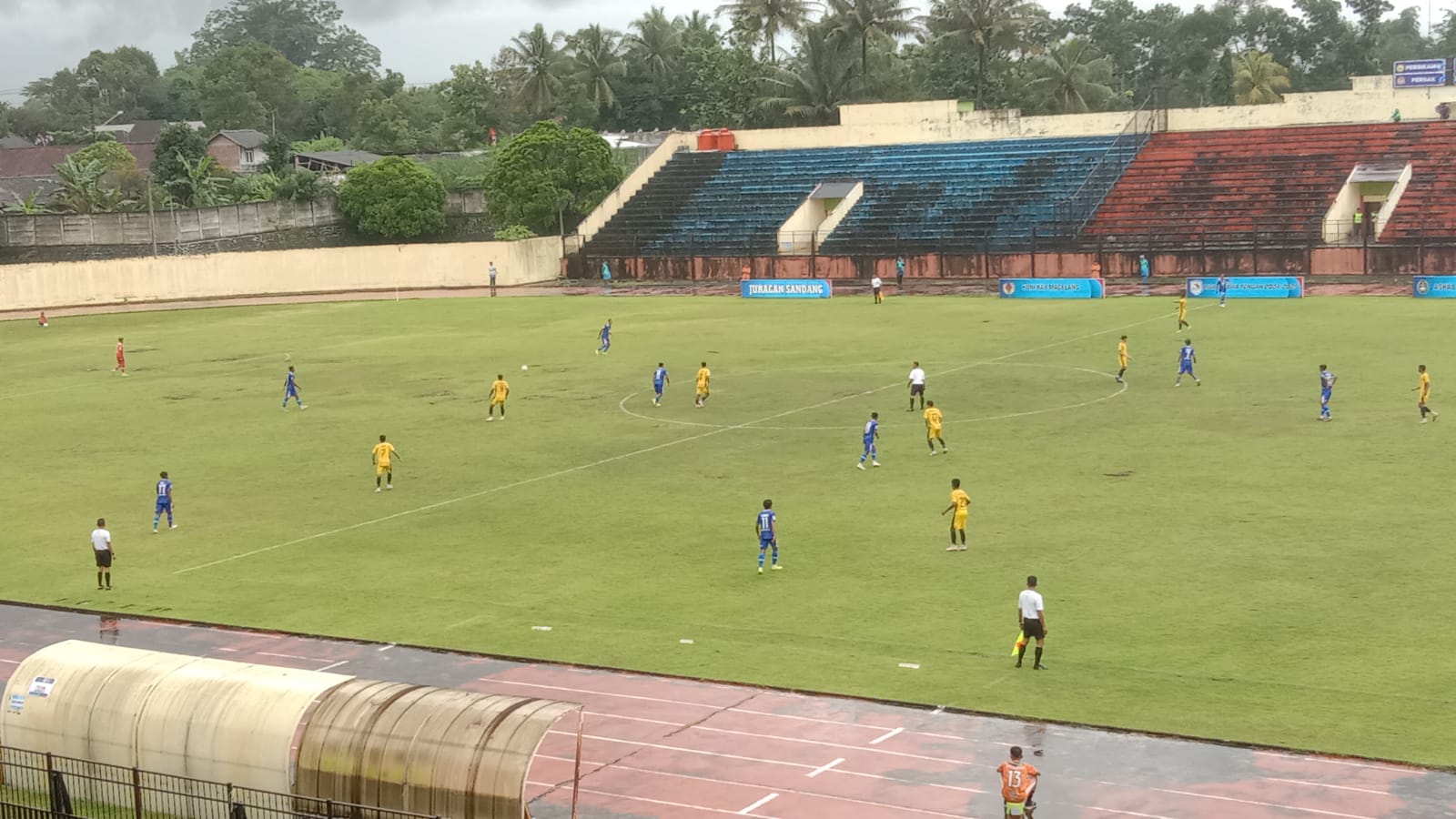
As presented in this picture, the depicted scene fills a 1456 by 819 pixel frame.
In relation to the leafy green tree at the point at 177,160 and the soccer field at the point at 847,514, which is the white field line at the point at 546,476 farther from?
the leafy green tree at the point at 177,160

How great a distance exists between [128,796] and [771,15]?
11187cm

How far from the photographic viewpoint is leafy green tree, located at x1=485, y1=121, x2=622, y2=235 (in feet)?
332

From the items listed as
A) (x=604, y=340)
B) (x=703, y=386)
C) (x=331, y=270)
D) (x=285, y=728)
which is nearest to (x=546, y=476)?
(x=703, y=386)

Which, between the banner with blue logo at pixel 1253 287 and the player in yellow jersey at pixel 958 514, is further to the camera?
the banner with blue logo at pixel 1253 287

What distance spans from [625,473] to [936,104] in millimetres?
68013

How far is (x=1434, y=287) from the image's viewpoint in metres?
68.1

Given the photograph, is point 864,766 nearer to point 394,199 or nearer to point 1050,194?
point 1050,194

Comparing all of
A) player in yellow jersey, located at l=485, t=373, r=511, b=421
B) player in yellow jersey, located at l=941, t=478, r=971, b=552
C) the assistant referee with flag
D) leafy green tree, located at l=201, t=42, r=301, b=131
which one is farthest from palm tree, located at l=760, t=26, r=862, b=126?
the assistant referee with flag

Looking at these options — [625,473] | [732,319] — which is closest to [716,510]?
[625,473]

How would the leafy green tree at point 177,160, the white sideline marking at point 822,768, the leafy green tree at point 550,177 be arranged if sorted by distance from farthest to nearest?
the leafy green tree at point 177,160
the leafy green tree at point 550,177
the white sideline marking at point 822,768

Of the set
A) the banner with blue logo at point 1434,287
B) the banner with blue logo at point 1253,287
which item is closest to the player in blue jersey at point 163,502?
the banner with blue logo at point 1253,287

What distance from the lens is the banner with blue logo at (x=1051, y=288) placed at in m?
75.1

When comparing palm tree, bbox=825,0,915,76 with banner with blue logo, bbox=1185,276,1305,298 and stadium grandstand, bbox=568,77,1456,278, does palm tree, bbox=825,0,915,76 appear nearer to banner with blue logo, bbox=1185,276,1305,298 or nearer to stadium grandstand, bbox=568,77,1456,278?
stadium grandstand, bbox=568,77,1456,278

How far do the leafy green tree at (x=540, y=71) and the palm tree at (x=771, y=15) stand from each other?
49.8 ft
